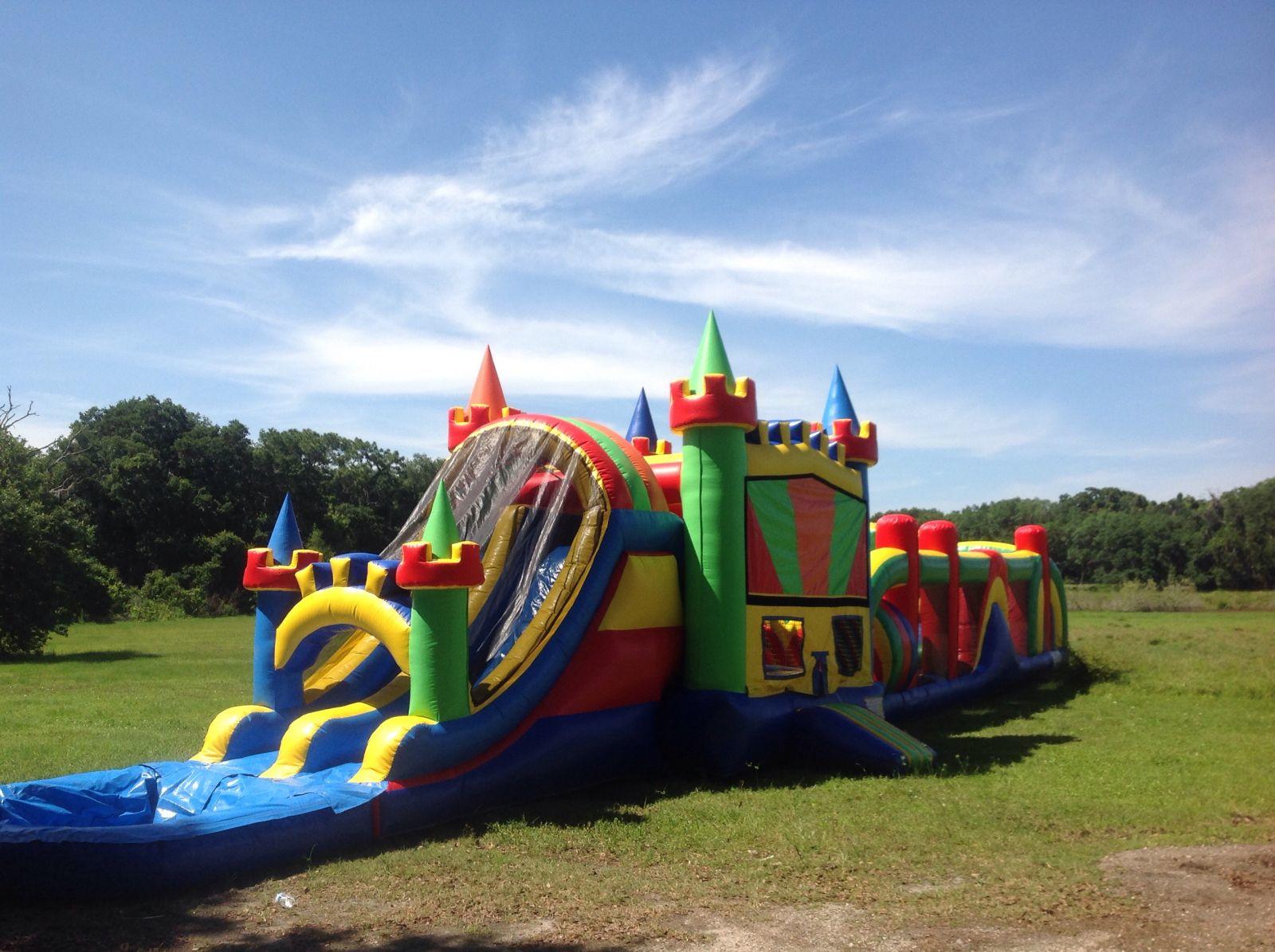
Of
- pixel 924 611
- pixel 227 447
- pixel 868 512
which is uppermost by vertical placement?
pixel 227 447

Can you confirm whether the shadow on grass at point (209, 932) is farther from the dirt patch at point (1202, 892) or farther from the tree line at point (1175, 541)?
the tree line at point (1175, 541)

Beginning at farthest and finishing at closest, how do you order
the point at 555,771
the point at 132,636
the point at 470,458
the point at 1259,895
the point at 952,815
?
the point at 132,636 → the point at 470,458 → the point at 555,771 → the point at 952,815 → the point at 1259,895

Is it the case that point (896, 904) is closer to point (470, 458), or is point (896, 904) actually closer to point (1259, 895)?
point (1259, 895)

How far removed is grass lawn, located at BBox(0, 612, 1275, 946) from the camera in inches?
203

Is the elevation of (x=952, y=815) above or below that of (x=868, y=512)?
below

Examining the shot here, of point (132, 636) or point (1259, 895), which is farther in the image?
point (132, 636)

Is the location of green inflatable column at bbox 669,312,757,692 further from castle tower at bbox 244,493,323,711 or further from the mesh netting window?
castle tower at bbox 244,493,323,711

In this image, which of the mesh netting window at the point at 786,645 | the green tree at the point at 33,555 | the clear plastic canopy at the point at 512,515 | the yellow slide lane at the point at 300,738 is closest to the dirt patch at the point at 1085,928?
the yellow slide lane at the point at 300,738

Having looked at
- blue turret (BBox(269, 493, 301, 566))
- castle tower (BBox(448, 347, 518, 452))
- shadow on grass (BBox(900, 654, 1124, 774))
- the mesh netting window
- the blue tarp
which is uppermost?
castle tower (BBox(448, 347, 518, 452))

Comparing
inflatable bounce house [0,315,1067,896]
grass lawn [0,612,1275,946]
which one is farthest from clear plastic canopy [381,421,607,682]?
grass lawn [0,612,1275,946]

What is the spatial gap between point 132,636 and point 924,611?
18.4 meters

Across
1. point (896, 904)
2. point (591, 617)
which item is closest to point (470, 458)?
point (591, 617)

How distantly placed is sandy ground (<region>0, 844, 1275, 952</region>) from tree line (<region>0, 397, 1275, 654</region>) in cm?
2246

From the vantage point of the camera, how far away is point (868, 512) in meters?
10.8
